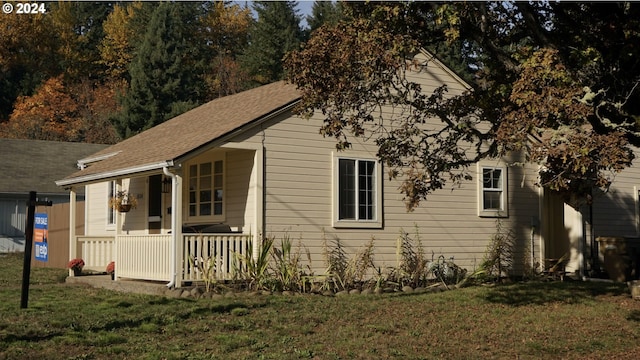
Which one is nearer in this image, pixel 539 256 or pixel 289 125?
pixel 289 125

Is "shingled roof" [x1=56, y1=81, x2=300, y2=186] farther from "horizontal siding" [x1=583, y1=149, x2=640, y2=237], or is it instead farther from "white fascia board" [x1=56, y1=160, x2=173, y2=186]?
"horizontal siding" [x1=583, y1=149, x2=640, y2=237]

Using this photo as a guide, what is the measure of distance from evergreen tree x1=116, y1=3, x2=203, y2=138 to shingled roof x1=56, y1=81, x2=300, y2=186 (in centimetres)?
2270

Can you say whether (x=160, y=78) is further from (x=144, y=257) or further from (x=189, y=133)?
(x=144, y=257)

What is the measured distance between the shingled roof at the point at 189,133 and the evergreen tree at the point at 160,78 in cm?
2270

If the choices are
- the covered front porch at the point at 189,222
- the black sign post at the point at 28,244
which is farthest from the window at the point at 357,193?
the black sign post at the point at 28,244

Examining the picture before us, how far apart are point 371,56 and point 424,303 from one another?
203 inches

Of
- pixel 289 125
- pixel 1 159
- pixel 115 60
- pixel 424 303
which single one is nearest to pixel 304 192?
pixel 289 125

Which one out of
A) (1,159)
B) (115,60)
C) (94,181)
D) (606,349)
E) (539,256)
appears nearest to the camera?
(606,349)

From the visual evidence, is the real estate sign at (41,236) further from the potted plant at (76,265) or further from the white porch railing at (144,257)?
the white porch railing at (144,257)

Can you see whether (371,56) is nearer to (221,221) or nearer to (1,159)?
(221,221)

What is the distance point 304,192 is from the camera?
1783 centimetres

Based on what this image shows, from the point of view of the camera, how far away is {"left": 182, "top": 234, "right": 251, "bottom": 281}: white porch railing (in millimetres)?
16266


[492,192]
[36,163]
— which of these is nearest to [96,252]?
[492,192]

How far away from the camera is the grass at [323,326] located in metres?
11.3
